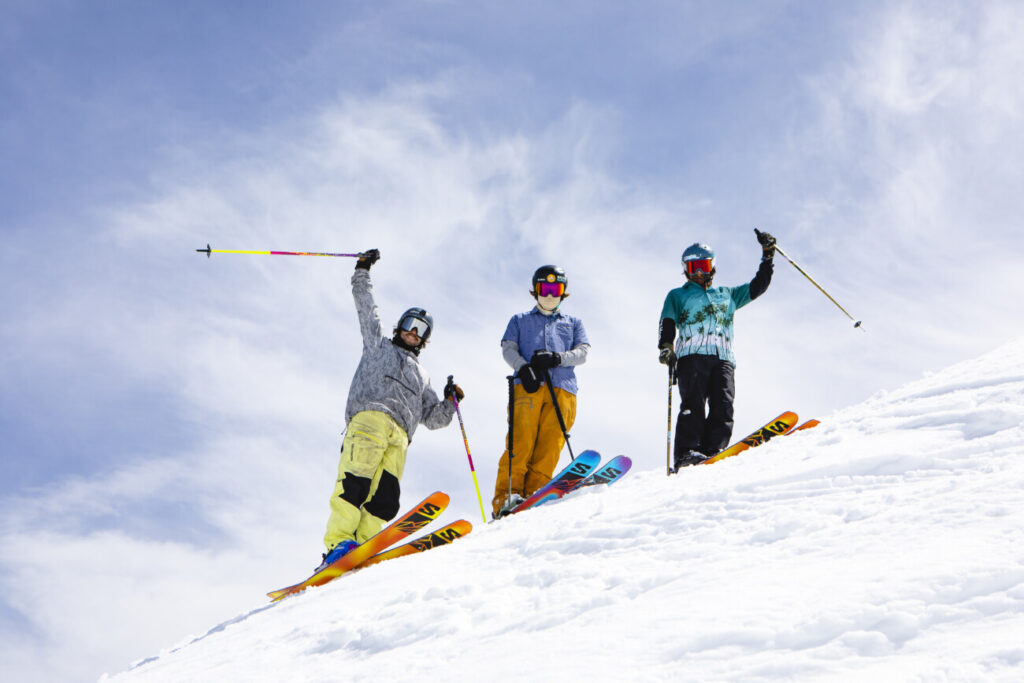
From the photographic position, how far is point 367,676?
322 cm

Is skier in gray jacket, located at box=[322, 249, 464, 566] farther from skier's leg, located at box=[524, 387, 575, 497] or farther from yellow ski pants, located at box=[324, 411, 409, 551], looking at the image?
skier's leg, located at box=[524, 387, 575, 497]

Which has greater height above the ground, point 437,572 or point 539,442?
point 539,442

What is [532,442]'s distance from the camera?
7145 millimetres

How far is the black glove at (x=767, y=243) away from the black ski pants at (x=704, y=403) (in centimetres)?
125

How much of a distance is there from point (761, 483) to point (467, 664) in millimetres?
1884

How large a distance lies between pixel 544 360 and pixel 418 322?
3.80 feet

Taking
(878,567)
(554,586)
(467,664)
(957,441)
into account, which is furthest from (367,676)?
(957,441)

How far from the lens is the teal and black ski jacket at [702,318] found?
6891 mm

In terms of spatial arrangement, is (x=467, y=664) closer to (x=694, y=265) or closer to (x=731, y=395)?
(x=731, y=395)

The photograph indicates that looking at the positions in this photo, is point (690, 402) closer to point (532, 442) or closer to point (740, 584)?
point (532, 442)

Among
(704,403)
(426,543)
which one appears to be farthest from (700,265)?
(426,543)

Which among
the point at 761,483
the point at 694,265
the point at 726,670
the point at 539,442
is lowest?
the point at 726,670

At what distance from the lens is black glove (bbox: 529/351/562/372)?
7.10 meters

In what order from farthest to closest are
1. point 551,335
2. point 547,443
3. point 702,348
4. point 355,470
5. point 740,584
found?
1. point 551,335
2. point 547,443
3. point 702,348
4. point 355,470
5. point 740,584
